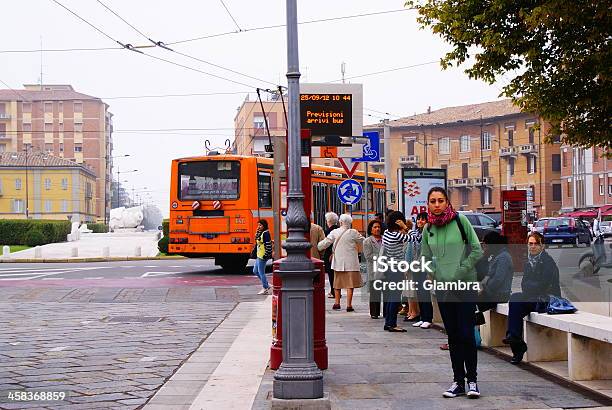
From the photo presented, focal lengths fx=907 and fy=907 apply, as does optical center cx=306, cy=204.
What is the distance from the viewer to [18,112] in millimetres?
127562

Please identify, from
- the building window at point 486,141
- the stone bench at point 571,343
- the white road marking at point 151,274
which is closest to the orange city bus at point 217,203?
the white road marking at point 151,274

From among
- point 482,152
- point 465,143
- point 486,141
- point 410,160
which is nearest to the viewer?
point 486,141

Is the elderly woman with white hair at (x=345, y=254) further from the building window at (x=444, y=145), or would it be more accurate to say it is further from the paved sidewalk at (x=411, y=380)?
the building window at (x=444, y=145)

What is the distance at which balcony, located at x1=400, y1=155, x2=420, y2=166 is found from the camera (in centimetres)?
9594

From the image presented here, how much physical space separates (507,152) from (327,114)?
73688 millimetres

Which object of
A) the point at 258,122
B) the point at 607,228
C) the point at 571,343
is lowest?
the point at 571,343

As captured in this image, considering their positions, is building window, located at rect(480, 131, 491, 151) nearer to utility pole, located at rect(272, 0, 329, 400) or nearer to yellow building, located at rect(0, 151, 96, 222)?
yellow building, located at rect(0, 151, 96, 222)

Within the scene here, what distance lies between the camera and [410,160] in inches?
3797

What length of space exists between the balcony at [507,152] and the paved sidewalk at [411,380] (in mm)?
76563

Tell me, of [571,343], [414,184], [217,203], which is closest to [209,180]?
[217,203]

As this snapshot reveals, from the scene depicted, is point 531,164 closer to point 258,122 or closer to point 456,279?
point 258,122

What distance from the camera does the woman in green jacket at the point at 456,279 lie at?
25.6 feet

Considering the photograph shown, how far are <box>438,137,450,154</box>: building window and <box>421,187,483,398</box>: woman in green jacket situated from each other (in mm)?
86947

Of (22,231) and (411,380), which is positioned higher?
(22,231)
